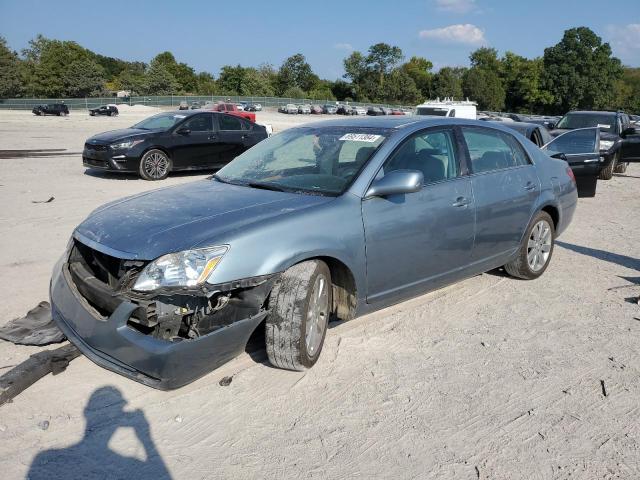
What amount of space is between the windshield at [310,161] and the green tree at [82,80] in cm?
8234

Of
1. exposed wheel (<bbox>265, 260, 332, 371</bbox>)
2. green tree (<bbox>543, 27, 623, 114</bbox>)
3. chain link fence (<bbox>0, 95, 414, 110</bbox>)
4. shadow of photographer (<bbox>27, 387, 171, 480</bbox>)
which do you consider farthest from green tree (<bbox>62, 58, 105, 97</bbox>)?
shadow of photographer (<bbox>27, 387, 171, 480</bbox>)

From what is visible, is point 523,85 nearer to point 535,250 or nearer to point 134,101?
point 134,101

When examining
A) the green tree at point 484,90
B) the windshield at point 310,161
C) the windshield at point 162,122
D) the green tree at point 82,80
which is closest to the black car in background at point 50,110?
the green tree at point 82,80

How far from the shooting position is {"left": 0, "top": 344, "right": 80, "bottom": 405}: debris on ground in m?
3.35

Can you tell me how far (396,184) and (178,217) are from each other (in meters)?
1.49

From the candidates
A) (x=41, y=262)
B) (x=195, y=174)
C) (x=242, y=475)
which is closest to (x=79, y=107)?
(x=195, y=174)

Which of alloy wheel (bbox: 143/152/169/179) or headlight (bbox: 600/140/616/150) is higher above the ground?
headlight (bbox: 600/140/616/150)

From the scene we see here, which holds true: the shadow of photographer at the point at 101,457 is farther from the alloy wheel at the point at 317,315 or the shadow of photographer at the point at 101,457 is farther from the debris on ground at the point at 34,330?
the alloy wheel at the point at 317,315

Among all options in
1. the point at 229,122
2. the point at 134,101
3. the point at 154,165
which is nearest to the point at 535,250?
the point at 154,165

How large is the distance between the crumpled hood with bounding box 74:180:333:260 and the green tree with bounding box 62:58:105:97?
82953 mm

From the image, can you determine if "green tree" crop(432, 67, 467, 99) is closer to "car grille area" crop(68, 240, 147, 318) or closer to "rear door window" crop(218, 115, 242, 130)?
"rear door window" crop(218, 115, 242, 130)

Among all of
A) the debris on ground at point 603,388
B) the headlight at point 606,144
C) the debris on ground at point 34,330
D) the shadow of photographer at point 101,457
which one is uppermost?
the headlight at point 606,144

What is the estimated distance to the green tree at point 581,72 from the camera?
294 ft

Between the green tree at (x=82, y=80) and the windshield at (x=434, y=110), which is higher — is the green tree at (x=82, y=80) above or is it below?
above
